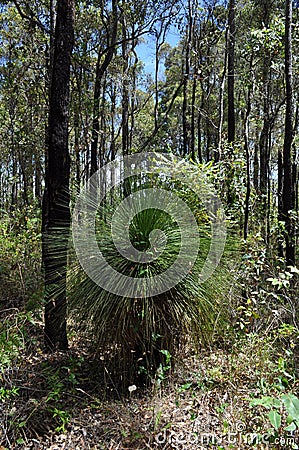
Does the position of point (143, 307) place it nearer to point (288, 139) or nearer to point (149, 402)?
point (149, 402)

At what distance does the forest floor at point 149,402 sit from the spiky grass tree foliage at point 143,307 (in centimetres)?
19

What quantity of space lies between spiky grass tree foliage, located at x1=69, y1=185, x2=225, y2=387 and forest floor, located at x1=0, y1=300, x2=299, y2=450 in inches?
7.7

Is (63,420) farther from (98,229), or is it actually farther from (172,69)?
(172,69)

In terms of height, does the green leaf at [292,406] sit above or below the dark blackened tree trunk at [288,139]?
below

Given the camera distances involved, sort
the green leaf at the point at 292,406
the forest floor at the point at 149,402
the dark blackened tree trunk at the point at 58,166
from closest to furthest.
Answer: the green leaf at the point at 292,406, the forest floor at the point at 149,402, the dark blackened tree trunk at the point at 58,166

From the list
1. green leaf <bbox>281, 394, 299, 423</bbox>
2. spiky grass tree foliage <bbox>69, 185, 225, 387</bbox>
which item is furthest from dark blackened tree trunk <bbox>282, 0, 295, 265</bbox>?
green leaf <bbox>281, 394, 299, 423</bbox>

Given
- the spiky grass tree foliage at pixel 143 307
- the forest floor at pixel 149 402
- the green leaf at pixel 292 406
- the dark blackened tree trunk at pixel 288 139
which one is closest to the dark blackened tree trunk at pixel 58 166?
the forest floor at pixel 149 402

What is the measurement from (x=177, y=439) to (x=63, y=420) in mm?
711

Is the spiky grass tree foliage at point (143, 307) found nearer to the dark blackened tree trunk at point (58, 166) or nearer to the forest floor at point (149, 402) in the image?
the forest floor at point (149, 402)

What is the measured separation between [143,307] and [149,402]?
662 mm

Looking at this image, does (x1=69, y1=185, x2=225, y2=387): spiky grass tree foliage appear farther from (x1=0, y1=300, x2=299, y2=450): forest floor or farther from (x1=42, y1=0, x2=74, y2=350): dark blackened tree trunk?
(x1=42, y1=0, x2=74, y2=350): dark blackened tree trunk

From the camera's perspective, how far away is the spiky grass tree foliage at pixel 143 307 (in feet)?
8.75

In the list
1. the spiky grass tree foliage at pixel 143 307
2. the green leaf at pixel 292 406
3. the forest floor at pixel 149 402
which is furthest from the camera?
the spiky grass tree foliage at pixel 143 307

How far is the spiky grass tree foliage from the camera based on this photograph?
2.67m
